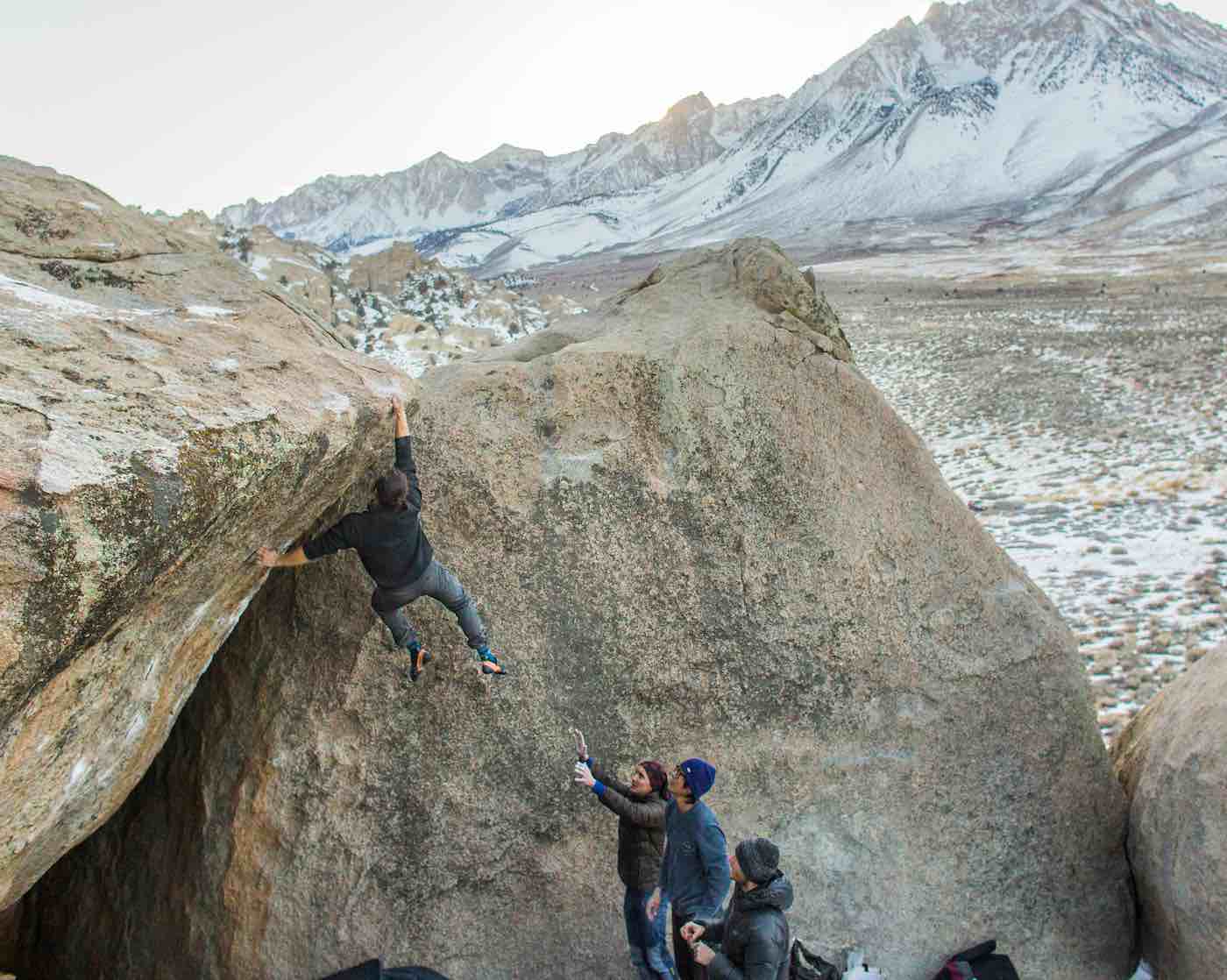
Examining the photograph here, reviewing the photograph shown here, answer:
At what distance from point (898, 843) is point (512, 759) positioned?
7.55ft

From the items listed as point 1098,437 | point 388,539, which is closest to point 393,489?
point 388,539

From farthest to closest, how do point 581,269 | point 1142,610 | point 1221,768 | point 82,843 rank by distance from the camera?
point 581,269 < point 1142,610 < point 82,843 < point 1221,768

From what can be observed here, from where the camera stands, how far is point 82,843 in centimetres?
550

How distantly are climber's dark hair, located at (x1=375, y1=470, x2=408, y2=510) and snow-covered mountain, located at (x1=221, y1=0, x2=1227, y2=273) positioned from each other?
77857mm

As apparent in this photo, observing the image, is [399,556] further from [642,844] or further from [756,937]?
[756,937]

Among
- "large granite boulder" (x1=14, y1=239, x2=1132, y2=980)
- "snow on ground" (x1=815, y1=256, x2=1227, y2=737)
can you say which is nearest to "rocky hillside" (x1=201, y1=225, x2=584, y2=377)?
"snow on ground" (x1=815, y1=256, x2=1227, y2=737)

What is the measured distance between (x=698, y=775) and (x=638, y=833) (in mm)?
562

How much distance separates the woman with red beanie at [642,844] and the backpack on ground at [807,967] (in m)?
0.64

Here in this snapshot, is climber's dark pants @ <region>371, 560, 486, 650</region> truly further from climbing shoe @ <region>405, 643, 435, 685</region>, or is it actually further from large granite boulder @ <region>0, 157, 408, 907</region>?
large granite boulder @ <region>0, 157, 408, 907</region>

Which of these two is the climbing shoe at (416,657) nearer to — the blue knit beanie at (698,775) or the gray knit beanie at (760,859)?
the blue knit beanie at (698,775)

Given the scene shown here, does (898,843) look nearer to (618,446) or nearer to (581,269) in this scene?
(618,446)

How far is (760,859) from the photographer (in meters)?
3.76

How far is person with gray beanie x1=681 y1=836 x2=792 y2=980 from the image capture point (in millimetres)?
3727

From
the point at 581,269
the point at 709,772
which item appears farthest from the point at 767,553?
the point at 581,269
